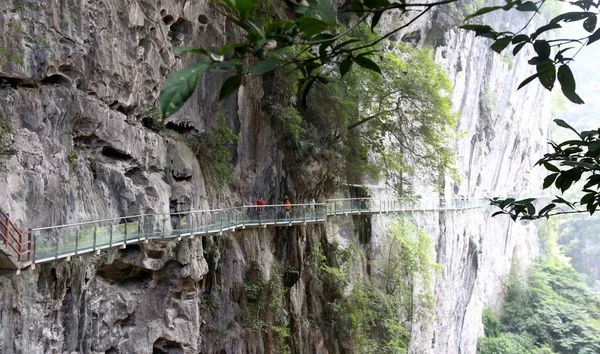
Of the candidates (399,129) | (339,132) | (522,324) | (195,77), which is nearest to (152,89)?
(339,132)

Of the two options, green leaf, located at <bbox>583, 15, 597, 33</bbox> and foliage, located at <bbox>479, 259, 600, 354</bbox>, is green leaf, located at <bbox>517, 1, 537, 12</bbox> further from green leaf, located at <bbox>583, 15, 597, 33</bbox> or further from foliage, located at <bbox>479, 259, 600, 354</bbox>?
foliage, located at <bbox>479, 259, 600, 354</bbox>

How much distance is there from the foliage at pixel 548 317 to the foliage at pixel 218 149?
81.0 ft

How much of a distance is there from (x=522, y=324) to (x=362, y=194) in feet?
67.6

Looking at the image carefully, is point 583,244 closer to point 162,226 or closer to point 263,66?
point 162,226

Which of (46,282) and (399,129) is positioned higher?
(399,129)

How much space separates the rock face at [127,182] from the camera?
8.29m

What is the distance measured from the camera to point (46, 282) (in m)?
8.16

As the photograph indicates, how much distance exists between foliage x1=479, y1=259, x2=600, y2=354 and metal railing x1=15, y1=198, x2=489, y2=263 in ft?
65.3

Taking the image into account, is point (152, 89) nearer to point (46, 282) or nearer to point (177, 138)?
point (177, 138)

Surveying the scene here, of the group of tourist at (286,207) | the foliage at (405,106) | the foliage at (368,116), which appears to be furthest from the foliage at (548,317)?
the group of tourist at (286,207)

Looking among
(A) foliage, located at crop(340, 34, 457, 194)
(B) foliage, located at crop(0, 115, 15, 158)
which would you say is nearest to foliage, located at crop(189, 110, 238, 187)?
(A) foliage, located at crop(340, 34, 457, 194)

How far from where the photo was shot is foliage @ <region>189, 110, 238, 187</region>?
1360 cm

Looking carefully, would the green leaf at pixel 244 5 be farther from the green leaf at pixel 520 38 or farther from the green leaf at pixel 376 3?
the green leaf at pixel 520 38

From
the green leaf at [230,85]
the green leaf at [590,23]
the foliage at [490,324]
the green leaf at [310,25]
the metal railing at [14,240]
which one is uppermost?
the green leaf at [590,23]
